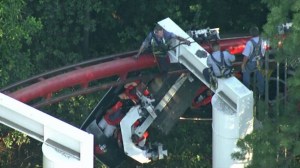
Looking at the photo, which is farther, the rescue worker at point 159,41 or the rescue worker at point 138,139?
the rescue worker at point 138,139

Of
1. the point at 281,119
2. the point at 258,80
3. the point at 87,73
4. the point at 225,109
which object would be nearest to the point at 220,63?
the point at 225,109

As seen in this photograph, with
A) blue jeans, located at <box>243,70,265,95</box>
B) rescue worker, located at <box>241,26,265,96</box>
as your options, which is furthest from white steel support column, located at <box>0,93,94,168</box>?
blue jeans, located at <box>243,70,265,95</box>

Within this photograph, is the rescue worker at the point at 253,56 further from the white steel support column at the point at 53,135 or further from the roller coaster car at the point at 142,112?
the white steel support column at the point at 53,135

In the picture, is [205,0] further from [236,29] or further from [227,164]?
[227,164]

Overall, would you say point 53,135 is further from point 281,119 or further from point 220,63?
point 220,63

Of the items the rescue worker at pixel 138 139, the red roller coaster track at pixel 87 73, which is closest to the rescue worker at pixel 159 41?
the red roller coaster track at pixel 87 73

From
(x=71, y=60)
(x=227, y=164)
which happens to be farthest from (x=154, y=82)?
(x=71, y=60)
